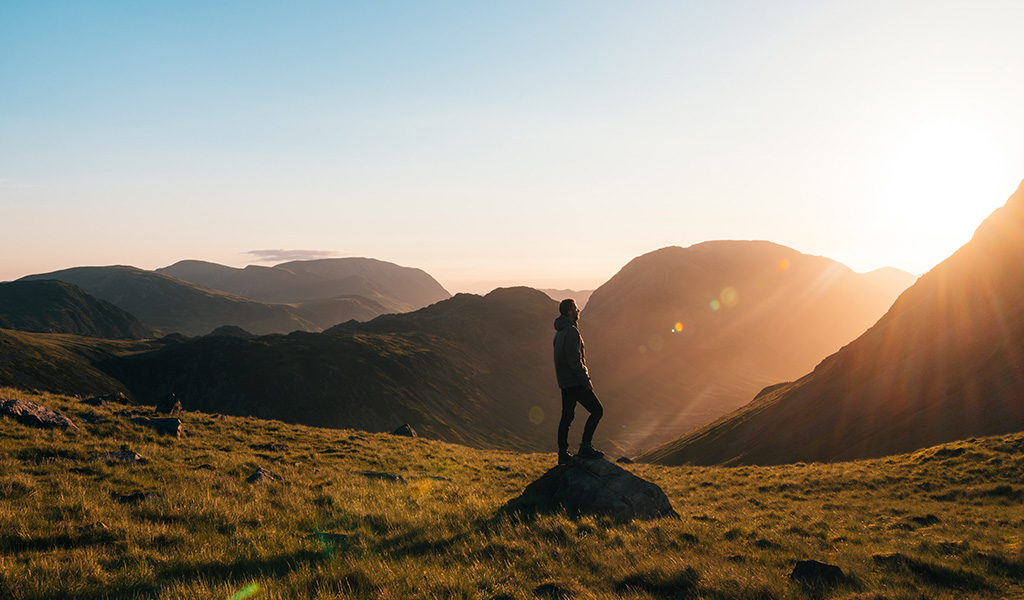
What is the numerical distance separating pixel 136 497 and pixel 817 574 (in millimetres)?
13355

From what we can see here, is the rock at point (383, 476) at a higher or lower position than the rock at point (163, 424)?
lower

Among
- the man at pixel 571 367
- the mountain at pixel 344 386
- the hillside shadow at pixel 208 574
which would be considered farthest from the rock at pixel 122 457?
the mountain at pixel 344 386

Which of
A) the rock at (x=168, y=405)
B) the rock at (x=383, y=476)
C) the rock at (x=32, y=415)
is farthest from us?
the rock at (x=168, y=405)

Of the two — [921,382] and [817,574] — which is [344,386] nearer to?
[921,382]

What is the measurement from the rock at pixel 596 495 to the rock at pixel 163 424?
1485cm

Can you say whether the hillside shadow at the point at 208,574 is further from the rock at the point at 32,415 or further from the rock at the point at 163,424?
the rock at the point at 163,424

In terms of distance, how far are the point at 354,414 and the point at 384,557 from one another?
4921 inches

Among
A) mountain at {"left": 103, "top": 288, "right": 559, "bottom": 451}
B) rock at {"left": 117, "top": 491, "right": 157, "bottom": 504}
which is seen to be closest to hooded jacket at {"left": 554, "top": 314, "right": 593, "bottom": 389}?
rock at {"left": 117, "top": 491, "right": 157, "bottom": 504}

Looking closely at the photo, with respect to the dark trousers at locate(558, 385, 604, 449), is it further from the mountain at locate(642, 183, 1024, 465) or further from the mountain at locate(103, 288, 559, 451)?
the mountain at locate(103, 288, 559, 451)

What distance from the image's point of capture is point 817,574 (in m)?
8.05

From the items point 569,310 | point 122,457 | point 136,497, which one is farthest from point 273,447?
point 569,310

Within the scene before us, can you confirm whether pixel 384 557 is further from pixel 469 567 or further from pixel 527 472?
pixel 527 472

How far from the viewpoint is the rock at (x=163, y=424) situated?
19.1 meters

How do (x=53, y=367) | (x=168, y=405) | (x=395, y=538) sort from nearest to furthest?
(x=395, y=538) → (x=168, y=405) → (x=53, y=367)
